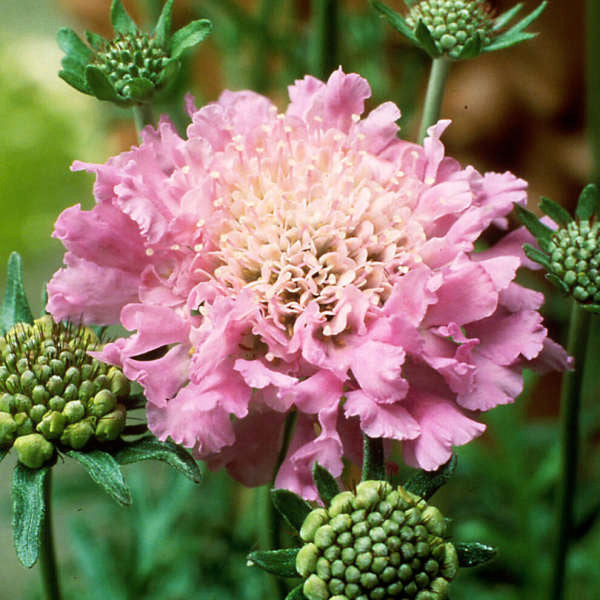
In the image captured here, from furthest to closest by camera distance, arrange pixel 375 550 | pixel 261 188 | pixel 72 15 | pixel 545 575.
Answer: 1. pixel 72 15
2. pixel 545 575
3. pixel 261 188
4. pixel 375 550

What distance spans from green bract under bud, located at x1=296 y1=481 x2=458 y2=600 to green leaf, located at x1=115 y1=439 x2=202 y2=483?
0.06m

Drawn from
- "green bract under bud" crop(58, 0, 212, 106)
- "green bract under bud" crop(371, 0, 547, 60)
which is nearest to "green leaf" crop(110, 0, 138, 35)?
"green bract under bud" crop(58, 0, 212, 106)

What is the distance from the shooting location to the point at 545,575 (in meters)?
0.86

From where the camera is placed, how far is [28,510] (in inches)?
17.1

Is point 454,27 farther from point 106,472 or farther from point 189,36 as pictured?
point 106,472

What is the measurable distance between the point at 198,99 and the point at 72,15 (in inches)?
13.9

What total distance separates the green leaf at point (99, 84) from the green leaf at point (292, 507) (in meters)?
0.24

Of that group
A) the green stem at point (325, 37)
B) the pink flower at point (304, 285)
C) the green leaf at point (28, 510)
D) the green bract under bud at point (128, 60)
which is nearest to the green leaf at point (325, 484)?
the pink flower at point (304, 285)

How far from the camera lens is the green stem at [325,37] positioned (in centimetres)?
73

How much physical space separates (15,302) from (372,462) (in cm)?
22

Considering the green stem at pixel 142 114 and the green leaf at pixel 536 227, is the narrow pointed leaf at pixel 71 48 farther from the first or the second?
the green leaf at pixel 536 227

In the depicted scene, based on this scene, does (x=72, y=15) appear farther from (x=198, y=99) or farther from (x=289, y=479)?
(x=289, y=479)

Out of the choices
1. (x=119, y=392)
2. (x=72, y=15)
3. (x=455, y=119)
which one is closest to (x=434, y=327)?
(x=119, y=392)

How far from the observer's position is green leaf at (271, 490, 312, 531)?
0.43 meters
